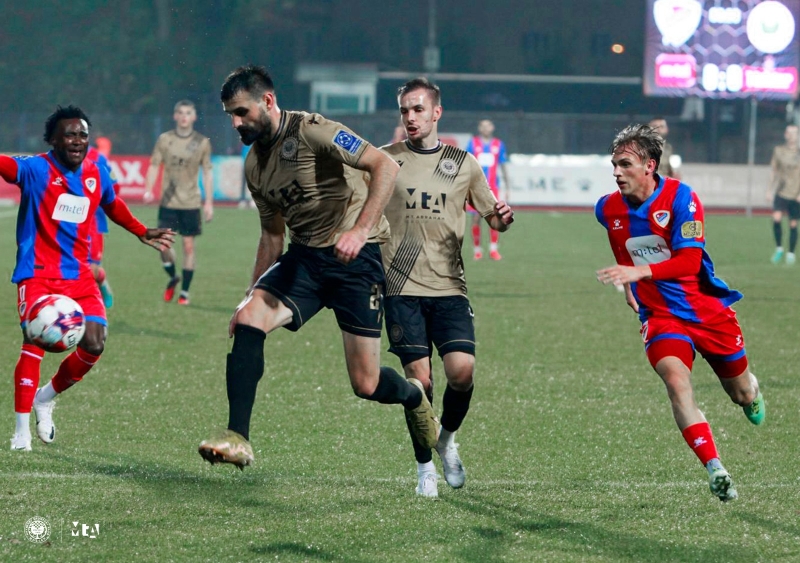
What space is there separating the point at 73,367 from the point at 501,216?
2.57 m

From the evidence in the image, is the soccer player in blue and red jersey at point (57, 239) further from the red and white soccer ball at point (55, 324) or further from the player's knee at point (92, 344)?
the red and white soccer ball at point (55, 324)

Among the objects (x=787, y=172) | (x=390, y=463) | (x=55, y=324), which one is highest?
(x=787, y=172)

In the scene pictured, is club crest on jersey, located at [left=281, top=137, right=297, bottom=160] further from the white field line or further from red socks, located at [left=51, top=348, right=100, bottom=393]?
red socks, located at [left=51, top=348, right=100, bottom=393]

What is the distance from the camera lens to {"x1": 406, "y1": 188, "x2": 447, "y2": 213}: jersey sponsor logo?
619 cm

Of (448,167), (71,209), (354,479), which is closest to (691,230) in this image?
(448,167)

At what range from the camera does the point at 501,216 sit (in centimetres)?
602

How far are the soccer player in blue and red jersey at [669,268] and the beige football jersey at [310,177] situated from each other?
1.22 meters

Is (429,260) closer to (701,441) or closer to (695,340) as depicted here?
(695,340)

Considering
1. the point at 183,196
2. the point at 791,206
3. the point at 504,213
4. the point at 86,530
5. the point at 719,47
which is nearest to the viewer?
the point at 86,530

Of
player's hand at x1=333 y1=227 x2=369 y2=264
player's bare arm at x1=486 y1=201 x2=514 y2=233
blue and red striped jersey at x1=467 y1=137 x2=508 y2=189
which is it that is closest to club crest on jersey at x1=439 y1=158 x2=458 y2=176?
player's bare arm at x1=486 y1=201 x2=514 y2=233

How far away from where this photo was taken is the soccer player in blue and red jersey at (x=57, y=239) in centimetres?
664

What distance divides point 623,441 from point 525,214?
26139mm

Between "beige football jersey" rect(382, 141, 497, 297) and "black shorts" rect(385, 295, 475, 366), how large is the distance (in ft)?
0.17

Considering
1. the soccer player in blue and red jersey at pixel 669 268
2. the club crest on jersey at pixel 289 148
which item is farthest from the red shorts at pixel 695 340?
the club crest on jersey at pixel 289 148
